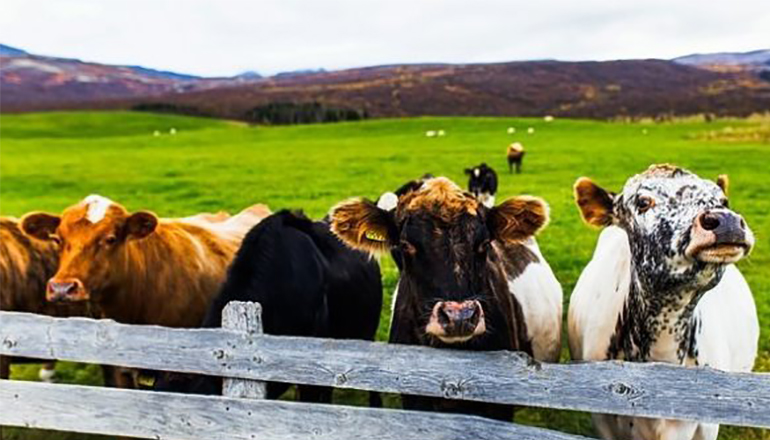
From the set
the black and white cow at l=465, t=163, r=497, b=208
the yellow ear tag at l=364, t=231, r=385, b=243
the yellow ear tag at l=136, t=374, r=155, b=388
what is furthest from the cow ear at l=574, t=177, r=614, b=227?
the black and white cow at l=465, t=163, r=497, b=208

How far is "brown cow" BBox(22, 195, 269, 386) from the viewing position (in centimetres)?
559

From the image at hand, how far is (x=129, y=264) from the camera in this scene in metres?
5.92

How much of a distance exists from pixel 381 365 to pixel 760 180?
18090 millimetres

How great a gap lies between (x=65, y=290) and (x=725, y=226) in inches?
168

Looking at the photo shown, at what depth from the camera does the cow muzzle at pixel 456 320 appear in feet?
11.2

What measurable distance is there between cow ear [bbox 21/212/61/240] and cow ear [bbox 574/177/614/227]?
4.06 metres

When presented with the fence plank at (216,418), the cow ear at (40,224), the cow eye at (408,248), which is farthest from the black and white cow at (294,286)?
the cow ear at (40,224)

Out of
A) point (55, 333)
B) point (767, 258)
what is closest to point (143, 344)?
point (55, 333)

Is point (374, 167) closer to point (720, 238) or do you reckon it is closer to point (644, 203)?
point (644, 203)

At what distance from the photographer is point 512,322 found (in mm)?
4801

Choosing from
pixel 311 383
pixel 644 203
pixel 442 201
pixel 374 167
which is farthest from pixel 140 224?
pixel 374 167

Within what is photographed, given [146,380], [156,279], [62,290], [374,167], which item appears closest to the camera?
[62,290]

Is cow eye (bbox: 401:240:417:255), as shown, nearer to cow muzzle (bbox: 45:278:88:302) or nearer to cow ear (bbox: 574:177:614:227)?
cow ear (bbox: 574:177:614:227)

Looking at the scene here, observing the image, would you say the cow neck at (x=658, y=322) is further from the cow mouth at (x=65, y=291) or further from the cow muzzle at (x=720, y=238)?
the cow mouth at (x=65, y=291)
